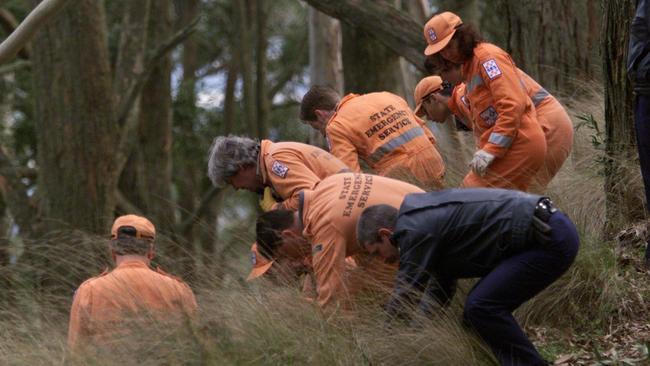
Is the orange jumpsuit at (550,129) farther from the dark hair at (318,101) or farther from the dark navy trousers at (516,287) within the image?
the dark navy trousers at (516,287)

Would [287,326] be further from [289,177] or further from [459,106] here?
[459,106]

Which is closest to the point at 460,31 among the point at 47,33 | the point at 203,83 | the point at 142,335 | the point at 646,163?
the point at 646,163

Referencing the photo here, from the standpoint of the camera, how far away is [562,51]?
11984mm

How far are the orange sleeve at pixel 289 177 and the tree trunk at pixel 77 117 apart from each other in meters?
6.04

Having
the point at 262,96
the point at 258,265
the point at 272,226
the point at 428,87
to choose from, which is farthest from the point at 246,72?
the point at 272,226

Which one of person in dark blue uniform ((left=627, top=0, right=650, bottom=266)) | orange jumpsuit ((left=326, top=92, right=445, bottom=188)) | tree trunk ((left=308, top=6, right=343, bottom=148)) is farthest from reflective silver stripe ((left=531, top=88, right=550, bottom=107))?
tree trunk ((left=308, top=6, right=343, bottom=148))

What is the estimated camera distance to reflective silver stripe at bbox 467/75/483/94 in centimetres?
747

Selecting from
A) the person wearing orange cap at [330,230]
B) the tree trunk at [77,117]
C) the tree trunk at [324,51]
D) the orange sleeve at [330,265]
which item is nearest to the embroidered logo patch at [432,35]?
the person wearing orange cap at [330,230]

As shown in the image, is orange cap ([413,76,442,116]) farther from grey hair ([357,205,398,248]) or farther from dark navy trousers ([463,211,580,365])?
dark navy trousers ([463,211,580,365])

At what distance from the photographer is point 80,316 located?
6.30m

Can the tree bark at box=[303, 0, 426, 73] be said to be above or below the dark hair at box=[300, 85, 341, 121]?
above

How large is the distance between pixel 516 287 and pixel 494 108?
2.02m

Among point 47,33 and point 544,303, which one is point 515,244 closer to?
point 544,303

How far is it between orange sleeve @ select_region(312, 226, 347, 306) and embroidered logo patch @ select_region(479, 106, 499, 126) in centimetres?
175
